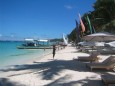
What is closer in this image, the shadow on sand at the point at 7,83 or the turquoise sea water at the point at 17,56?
the shadow on sand at the point at 7,83

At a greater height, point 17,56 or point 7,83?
point 17,56

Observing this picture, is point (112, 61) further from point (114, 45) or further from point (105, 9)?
point (105, 9)

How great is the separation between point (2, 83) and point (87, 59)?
8520 millimetres

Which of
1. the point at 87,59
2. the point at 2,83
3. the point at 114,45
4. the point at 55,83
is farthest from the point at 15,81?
the point at 87,59

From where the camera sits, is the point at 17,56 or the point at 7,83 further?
the point at 17,56

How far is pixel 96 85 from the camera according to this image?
8984 millimetres

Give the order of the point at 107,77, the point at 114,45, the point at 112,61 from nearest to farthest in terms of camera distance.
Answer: the point at 107,77 < the point at 114,45 < the point at 112,61

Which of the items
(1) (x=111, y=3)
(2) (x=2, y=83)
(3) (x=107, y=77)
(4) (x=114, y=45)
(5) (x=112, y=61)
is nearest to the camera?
(3) (x=107, y=77)

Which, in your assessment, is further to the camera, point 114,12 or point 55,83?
point 114,12

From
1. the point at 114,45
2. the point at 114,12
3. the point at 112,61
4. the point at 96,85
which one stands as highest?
the point at 114,12

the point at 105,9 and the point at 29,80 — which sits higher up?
the point at 105,9

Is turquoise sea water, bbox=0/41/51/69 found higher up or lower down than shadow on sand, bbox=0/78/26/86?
higher up

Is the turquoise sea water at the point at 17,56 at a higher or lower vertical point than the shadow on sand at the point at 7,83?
higher

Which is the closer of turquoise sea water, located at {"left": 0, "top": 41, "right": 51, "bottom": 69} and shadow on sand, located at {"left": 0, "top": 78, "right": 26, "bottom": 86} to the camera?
shadow on sand, located at {"left": 0, "top": 78, "right": 26, "bottom": 86}
